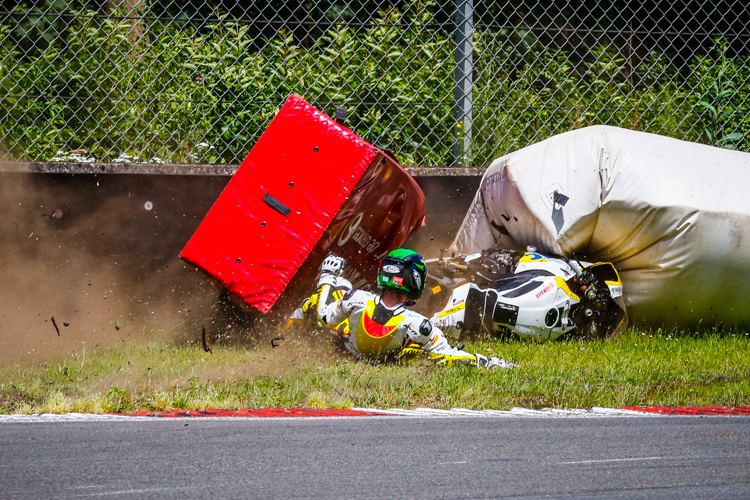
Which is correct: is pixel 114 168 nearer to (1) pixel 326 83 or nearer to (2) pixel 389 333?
(1) pixel 326 83

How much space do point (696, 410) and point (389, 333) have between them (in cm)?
183

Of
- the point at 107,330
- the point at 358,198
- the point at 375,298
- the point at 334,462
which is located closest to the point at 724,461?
the point at 334,462

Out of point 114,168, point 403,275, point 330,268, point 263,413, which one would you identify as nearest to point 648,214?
point 403,275

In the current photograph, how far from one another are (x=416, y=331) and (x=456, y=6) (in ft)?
10.2

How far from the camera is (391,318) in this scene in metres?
5.01

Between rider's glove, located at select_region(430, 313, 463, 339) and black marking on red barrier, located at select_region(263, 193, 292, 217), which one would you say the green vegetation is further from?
black marking on red barrier, located at select_region(263, 193, 292, 217)

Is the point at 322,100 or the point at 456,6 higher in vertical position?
the point at 456,6

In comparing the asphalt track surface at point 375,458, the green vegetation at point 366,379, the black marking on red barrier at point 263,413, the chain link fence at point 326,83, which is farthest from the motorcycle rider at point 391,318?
the chain link fence at point 326,83

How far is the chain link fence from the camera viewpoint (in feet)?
20.8

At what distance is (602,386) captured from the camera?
4410 mm

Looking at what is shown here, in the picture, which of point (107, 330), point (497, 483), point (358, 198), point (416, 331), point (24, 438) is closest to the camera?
point (497, 483)

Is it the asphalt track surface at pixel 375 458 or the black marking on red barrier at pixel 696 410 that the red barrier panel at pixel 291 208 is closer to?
the asphalt track surface at pixel 375 458

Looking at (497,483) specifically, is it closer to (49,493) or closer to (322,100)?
(49,493)

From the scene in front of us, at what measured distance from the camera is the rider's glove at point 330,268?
17.5 ft
